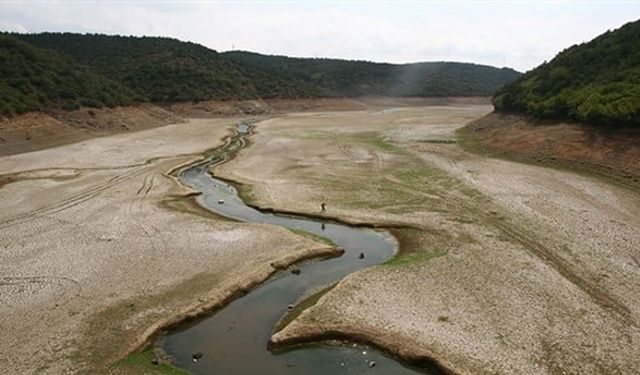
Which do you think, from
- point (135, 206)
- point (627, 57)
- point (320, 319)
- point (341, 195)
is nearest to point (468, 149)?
point (627, 57)

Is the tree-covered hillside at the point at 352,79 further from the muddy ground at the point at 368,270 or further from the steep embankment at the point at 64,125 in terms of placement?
the muddy ground at the point at 368,270

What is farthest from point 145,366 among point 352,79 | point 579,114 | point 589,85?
point 352,79

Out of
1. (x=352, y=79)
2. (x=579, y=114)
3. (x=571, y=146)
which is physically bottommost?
(x=571, y=146)

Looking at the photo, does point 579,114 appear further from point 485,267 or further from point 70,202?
point 70,202

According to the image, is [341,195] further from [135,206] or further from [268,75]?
[268,75]

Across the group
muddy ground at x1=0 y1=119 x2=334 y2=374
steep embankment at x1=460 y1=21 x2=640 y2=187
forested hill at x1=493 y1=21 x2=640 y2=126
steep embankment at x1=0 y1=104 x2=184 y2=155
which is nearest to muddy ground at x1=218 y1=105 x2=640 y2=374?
steep embankment at x1=460 y1=21 x2=640 y2=187

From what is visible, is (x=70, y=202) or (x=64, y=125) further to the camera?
(x=64, y=125)

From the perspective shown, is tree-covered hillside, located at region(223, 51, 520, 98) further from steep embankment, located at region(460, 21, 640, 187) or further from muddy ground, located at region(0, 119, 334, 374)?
muddy ground, located at region(0, 119, 334, 374)
